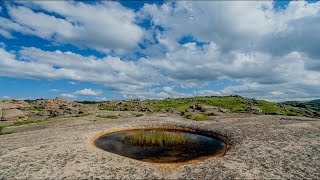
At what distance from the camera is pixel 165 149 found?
34844 mm

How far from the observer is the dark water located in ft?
100

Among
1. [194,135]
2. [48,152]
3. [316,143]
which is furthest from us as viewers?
[194,135]

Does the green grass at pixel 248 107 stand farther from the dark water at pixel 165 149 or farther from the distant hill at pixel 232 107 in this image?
the dark water at pixel 165 149

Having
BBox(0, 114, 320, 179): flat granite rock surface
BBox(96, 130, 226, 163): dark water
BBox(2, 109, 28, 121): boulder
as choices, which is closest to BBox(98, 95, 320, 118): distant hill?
BBox(2, 109, 28, 121): boulder

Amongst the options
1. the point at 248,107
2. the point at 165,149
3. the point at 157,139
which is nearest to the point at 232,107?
the point at 248,107

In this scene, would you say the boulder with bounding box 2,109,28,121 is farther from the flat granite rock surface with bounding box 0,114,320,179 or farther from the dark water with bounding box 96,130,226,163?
the dark water with bounding box 96,130,226,163

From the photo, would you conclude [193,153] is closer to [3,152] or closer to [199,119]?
[3,152]

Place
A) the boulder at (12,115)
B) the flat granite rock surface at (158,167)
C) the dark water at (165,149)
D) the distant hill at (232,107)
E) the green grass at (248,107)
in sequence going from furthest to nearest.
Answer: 1. the green grass at (248,107)
2. the distant hill at (232,107)
3. the boulder at (12,115)
4. the dark water at (165,149)
5. the flat granite rock surface at (158,167)

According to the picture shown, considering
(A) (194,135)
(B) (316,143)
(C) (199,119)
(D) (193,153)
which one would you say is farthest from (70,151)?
(C) (199,119)

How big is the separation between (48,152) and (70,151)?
2.58m

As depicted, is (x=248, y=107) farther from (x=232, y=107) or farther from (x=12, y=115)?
(x=12, y=115)

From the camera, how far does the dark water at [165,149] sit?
1203 inches

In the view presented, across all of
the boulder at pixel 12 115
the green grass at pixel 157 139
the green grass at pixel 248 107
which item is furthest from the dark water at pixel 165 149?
the green grass at pixel 248 107

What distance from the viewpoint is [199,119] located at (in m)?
64.2
